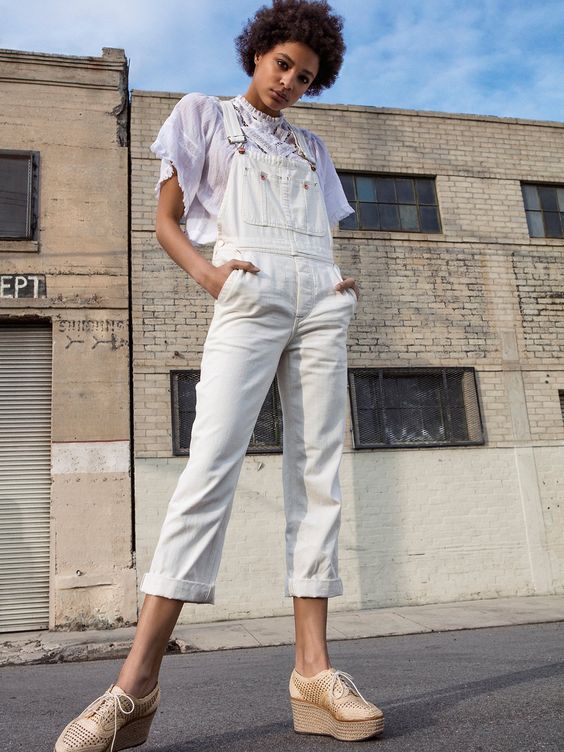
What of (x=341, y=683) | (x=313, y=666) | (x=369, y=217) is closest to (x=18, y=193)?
(x=369, y=217)

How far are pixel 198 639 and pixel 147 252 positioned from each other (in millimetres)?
4794

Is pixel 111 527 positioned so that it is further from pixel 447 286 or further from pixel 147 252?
pixel 447 286

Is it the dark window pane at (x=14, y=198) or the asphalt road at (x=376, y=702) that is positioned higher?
the dark window pane at (x=14, y=198)

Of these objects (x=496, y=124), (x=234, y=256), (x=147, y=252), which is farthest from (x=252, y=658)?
(x=496, y=124)

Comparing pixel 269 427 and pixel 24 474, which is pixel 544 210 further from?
pixel 24 474

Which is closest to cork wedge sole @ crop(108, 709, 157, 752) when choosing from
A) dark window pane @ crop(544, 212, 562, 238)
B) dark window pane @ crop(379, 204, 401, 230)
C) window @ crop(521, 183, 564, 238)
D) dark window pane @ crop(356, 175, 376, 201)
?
dark window pane @ crop(379, 204, 401, 230)

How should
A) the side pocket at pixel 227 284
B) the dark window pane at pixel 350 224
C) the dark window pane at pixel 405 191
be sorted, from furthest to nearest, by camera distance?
the dark window pane at pixel 405 191 → the dark window pane at pixel 350 224 → the side pocket at pixel 227 284

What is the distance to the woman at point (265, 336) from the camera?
1831 millimetres

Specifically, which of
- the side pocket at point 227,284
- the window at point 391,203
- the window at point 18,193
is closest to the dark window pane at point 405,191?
the window at point 391,203

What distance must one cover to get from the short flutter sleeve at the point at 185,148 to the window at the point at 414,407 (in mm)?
6875

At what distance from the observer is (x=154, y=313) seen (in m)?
8.77

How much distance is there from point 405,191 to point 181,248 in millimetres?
8713

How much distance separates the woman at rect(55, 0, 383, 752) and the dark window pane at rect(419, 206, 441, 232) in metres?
8.02

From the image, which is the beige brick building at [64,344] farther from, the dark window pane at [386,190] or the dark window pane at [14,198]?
the dark window pane at [386,190]
